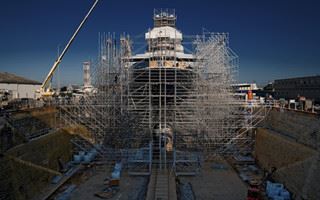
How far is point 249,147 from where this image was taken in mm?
15523

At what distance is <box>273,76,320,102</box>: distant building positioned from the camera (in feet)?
74.2

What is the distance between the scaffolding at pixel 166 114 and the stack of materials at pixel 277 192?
375 cm

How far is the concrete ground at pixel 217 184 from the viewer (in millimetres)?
10555

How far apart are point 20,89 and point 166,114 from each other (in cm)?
1688

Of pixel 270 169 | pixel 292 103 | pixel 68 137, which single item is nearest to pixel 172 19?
pixel 292 103

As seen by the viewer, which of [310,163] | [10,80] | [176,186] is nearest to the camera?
[310,163]

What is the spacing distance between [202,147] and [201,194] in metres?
4.13

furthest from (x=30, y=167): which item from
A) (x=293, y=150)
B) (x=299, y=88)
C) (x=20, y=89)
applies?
(x=299, y=88)

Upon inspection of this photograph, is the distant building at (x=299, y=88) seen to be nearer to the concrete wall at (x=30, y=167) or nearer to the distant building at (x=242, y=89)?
the distant building at (x=242, y=89)

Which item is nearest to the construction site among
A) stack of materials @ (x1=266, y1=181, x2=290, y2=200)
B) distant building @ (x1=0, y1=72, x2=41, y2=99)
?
stack of materials @ (x1=266, y1=181, x2=290, y2=200)

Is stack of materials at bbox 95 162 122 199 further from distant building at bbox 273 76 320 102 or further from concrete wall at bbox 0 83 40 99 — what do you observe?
distant building at bbox 273 76 320 102

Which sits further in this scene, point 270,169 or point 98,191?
point 270,169

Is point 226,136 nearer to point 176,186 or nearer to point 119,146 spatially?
point 176,186

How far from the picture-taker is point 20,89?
966 inches
